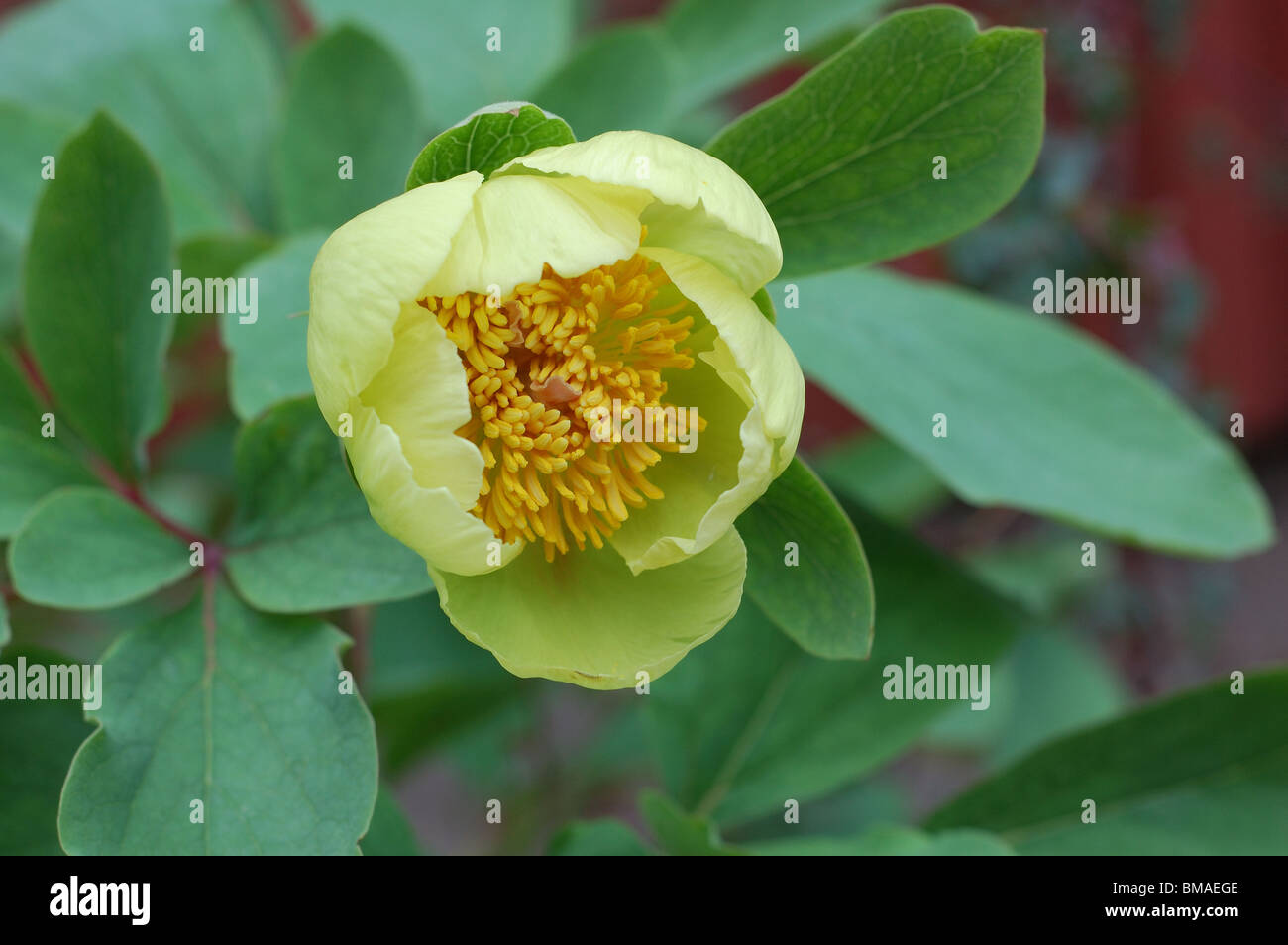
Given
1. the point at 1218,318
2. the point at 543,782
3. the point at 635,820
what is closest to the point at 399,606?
the point at 543,782

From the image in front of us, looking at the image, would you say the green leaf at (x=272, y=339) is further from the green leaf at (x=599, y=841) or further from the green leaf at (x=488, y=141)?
the green leaf at (x=599, y=841)

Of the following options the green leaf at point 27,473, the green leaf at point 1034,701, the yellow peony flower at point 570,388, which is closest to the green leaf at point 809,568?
the yellow peony flower at point 570,388

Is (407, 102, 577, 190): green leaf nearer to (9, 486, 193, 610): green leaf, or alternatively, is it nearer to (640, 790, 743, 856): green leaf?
(9, 486, 193, 610): green leaf

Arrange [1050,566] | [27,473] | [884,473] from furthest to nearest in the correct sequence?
[1050,566] < [884,473] < [27,473]

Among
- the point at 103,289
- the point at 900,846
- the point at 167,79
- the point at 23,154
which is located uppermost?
the point at 167,79

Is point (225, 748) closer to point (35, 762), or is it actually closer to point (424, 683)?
point (35, 762)

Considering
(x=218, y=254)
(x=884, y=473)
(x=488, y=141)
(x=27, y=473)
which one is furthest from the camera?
(x=884, y=473)

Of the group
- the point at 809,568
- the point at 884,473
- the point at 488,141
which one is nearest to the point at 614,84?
the point at 488,141
